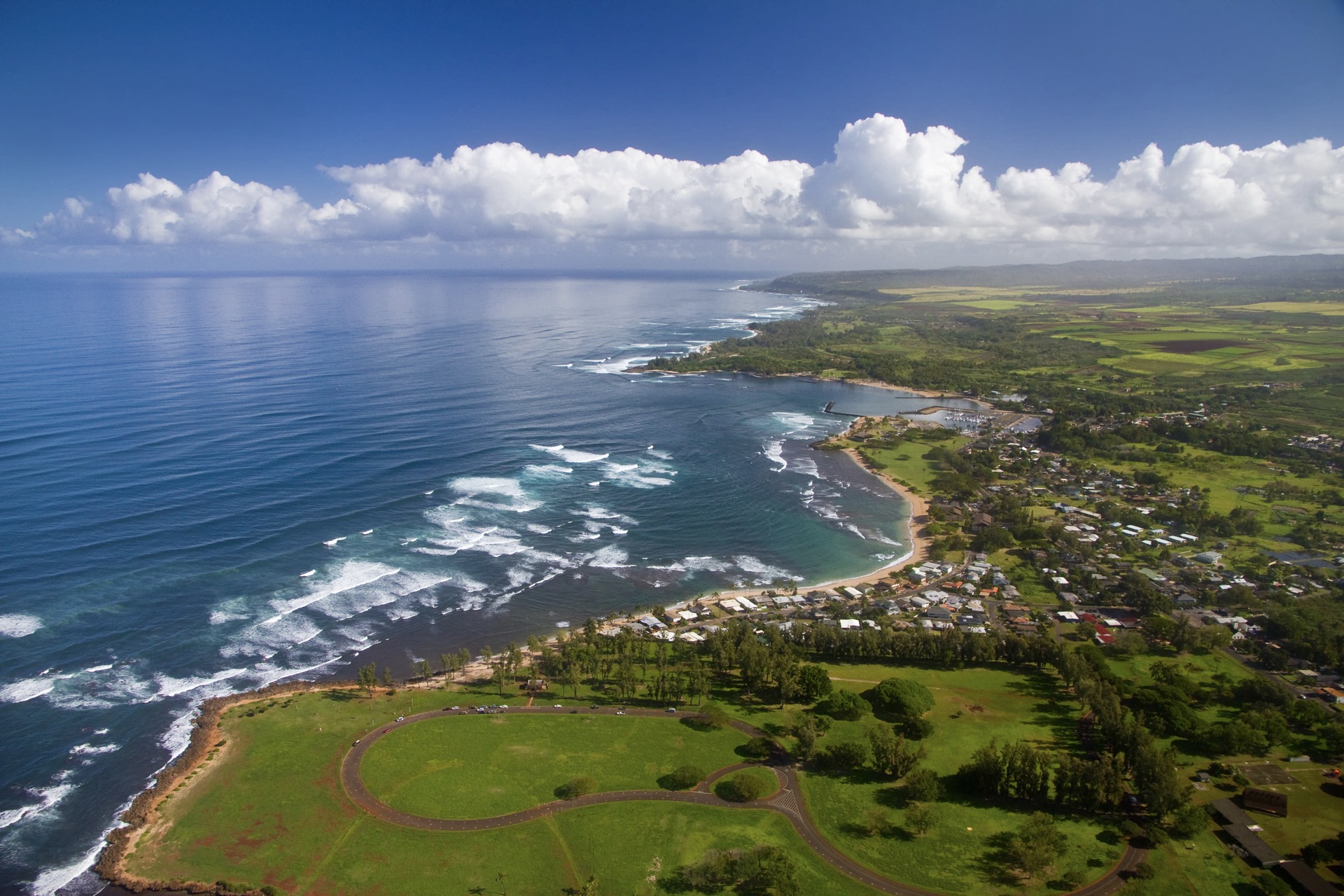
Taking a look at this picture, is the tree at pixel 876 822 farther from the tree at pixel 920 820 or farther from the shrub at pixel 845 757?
the shrub at pixel 845 757

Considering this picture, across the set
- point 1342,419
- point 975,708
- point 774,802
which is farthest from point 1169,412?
point 774,802

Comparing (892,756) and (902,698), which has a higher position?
(902,698)

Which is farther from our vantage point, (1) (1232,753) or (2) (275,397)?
(2) (275,397)

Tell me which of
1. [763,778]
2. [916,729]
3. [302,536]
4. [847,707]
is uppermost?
[302,536]

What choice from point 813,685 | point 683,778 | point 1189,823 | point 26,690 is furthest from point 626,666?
point 26,690

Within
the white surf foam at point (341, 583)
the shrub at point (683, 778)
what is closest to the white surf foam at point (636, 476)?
the white surf foam at point (341, 583)

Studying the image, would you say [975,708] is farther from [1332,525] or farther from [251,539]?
[251,539]

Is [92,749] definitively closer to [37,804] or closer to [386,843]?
[37,804]

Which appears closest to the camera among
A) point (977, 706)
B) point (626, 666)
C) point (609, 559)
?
point (977, 706)
